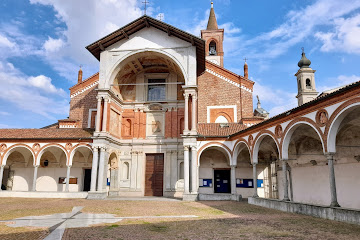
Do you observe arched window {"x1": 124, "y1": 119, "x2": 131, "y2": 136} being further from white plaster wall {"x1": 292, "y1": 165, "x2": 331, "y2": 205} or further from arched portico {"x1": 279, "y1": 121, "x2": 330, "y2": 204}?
white plaster wall {"x1": 292, "y1": 165, "x2": 331, "y2": 205}

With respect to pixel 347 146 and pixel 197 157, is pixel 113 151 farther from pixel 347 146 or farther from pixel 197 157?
pixel 347 146

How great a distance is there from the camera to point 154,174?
904 inches

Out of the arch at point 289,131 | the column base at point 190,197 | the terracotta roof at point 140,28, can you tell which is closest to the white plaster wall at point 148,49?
the terracotta roof at point 140,28

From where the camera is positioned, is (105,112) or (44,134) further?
(44,134)

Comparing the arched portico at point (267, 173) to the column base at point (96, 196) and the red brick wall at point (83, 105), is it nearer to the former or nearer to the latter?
the column base at point (96, 196)

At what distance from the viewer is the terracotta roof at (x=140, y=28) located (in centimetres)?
2120

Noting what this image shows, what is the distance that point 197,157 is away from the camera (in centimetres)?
2055

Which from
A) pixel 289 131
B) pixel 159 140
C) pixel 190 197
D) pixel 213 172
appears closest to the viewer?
pixel 289 131

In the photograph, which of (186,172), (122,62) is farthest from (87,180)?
(122,62)

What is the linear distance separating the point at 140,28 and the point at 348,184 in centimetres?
1765

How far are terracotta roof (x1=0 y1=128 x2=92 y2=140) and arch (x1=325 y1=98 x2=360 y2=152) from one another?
1649cm

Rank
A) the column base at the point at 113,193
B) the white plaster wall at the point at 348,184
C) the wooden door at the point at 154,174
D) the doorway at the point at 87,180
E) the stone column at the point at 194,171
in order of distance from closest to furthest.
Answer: the white plaster wall at the point at 348,184 < the stone column at the point at 194,171 < the column base at the point at 113,193 < the wooden door at the point at 154,174 < the doorway at the point at 87,180

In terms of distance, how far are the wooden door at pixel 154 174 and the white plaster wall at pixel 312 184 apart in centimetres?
998

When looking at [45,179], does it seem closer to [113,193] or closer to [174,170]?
[113,193]
